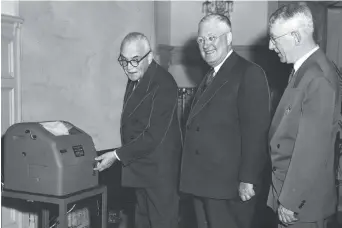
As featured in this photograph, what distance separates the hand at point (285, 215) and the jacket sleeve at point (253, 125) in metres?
0.38

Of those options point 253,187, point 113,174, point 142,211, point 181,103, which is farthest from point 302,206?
point 181,103

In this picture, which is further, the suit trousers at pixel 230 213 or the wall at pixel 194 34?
the wall at pixel 194 34

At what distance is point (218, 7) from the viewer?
5.51 m

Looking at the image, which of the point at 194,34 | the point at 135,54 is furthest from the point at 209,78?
the point at 194,34

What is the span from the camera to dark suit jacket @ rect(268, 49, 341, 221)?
1.84 metres

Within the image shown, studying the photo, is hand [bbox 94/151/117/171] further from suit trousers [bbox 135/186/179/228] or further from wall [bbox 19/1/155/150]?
wall [bbox 19/1/155/150]

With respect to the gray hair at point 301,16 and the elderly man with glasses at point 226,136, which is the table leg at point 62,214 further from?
the gray hair at point 301,16

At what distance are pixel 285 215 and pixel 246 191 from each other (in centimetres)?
43

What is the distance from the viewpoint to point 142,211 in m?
2.86

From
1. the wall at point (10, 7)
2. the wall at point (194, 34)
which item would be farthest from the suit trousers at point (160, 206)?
the wall at point (194, 34)

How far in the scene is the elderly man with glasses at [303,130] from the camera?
1840 mm

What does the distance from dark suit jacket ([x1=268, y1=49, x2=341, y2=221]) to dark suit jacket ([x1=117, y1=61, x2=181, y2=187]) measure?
897 millimetres

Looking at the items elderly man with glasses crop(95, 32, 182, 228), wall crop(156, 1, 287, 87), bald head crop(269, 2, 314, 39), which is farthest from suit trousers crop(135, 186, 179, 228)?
wall crop(156, 1, 287, 87)

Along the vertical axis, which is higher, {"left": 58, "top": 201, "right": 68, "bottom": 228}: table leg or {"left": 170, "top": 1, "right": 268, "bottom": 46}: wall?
{"left": 170, "top": 1, "right": 268, "bottom": 46}: wall
